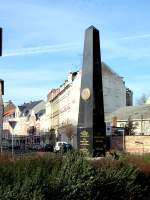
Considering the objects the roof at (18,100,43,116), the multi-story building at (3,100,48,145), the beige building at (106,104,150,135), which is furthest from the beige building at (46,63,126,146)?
the roof at (18,100,43,116)

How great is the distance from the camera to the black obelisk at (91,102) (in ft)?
70.8

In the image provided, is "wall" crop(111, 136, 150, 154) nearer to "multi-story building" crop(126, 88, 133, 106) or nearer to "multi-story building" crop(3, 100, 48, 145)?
"multi-story building" crop(126, 88, 133, 106)

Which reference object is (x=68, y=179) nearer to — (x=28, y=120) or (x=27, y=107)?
(x=28, y=120)

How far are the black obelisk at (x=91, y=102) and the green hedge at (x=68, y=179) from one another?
736 cm

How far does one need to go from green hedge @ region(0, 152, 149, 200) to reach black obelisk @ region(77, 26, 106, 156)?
7.36m

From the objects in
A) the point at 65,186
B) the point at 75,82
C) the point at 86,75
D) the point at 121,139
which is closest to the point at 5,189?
the point at 65,186

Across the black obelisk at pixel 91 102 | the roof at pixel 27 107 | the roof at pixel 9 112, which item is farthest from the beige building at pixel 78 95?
the black obelisk at pixel 91 102

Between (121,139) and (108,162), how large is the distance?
4440cm

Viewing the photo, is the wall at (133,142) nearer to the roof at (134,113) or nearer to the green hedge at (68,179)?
the roof at (134,113)

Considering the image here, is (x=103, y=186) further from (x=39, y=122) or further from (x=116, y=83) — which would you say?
(x=39, y=122)

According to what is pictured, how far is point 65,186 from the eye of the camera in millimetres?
10516

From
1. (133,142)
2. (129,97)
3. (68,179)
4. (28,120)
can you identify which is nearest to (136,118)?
(133,142)

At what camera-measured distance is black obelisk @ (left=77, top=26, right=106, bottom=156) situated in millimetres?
21594

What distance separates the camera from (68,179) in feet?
35.4
